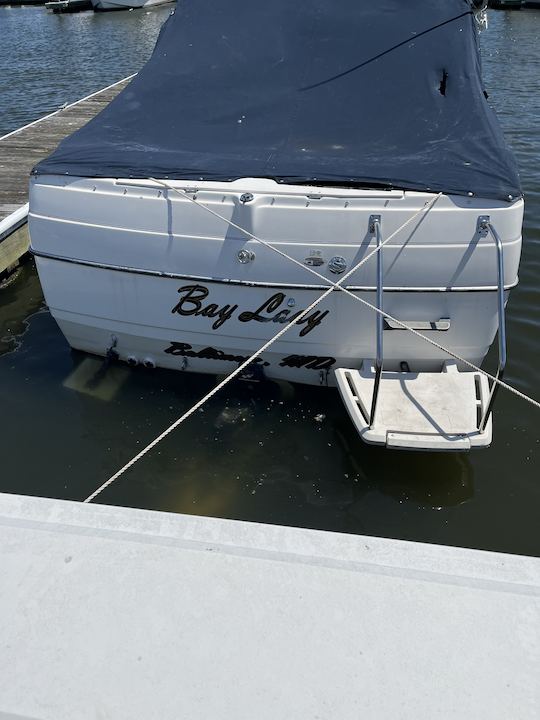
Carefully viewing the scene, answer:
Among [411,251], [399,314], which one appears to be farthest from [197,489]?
[411,251]

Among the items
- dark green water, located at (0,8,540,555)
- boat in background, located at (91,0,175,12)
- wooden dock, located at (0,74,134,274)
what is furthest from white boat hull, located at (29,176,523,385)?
boat in background, located at (91,0,175,12)

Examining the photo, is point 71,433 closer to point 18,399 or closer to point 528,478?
point 18,399

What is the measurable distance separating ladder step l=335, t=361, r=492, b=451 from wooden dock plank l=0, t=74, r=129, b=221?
5.49 m

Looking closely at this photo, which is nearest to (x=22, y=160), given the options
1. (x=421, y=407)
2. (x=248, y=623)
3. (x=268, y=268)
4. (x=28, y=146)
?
(x=28, y=146)

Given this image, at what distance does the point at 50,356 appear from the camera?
5855 mm

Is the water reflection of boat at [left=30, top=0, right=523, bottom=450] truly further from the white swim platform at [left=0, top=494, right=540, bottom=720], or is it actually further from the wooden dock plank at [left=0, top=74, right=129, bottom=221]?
the wooden dock plank at [left=0, top=74, right=129, bottom=221]

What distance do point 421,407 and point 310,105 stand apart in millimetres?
2680

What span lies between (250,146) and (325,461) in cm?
250

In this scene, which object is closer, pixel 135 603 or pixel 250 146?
pixel 135 603

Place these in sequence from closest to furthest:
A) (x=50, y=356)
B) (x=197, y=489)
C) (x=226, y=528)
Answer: (x=226, y=528), (x=197, y=489), (x=50, y=356)

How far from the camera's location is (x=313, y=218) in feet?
13.3

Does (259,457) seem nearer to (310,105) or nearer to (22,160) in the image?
(310,105)

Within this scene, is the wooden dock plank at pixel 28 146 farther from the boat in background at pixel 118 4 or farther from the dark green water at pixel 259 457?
the boat in background at pixel 118 4

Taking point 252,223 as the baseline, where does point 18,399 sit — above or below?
below
